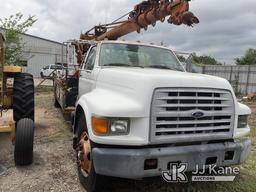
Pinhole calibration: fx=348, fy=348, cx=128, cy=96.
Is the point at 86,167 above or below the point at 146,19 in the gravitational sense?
below

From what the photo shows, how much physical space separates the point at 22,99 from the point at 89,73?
5.42 feet

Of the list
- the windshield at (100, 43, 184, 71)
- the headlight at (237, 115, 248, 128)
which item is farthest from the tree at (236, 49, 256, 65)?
the headlight at (237, 115, 248, 128)

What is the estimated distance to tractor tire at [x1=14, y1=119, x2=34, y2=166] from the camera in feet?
17.3

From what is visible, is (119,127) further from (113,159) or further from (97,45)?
(97,45)

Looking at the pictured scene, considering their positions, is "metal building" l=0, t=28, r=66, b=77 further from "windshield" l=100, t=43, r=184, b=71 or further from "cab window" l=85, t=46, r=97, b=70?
"windshield" l=100, t=43, r=184, b=71

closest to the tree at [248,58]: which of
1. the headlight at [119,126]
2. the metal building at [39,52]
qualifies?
the metal building at [39,52]

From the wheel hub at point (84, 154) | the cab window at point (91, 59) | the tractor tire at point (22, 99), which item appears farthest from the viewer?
the tractor tire at point (22, 99)

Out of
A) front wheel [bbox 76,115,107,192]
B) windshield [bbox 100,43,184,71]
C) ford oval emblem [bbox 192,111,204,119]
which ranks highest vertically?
windshield [bbox 100,43,184,71]

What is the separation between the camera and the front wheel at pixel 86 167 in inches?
165

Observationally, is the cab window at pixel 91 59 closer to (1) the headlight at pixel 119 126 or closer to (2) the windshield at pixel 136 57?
(2) the windshield at pixel 136 57

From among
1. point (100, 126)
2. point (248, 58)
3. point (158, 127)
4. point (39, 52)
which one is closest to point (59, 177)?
point (100, 126)

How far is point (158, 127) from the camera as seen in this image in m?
3.89

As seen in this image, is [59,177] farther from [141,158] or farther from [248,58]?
[248,58]

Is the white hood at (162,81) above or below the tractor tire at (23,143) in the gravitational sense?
above
